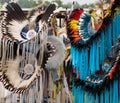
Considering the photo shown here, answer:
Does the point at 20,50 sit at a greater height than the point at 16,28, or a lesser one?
lesser

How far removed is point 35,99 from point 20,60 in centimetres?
32

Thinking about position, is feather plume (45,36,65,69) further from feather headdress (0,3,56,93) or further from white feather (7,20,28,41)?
white feather (7,20,28,41)

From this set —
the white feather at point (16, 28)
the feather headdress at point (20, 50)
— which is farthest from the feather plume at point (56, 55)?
the white feather at point (16, 28)

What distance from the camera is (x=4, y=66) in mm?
2982

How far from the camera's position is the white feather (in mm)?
3055

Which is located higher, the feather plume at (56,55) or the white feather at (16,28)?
the white feather at (16,28)

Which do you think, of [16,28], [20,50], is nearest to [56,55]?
[20,50]

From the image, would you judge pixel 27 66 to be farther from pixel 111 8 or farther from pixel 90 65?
pixel 111 8

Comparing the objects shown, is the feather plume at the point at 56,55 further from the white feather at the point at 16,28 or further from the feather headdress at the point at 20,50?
the white feather at the point at 16,28

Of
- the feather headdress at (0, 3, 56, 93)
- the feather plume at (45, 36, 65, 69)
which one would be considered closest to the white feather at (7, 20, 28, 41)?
the feather headdress at (0, 3, 56, 93)

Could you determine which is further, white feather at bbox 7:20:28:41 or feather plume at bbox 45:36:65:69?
white feather at bbox 7:20:28:41

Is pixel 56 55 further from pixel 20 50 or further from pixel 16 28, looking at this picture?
pixel 16 28

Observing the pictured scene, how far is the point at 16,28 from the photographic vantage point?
3084mm

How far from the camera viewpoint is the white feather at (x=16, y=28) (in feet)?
10.0
